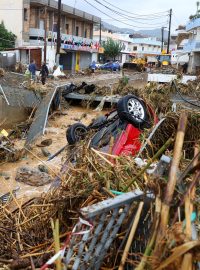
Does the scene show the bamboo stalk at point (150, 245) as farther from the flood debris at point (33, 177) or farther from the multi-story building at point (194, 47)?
the multi-story building at point (194, 47)

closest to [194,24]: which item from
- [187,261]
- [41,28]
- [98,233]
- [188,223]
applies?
[41,28]

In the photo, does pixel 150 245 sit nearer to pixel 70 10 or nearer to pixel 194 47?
pixel 194 47

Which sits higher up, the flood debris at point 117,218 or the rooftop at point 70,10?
the rooftop at point 70,10

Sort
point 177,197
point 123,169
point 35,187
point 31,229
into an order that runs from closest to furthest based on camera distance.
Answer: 1. point 177,197
2. point 123,169
3. point 31,229
4. point 35,187

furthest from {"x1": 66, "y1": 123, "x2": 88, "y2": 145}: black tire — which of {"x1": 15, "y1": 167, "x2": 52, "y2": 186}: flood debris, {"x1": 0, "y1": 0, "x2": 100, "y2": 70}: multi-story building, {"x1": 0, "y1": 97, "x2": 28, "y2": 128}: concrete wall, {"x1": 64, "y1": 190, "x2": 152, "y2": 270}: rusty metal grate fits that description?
{"x1": 0, "y1": 0, "x2": 100, "y2": 70}: multi-story building

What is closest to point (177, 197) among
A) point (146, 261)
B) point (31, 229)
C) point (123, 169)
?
point (146, 261)

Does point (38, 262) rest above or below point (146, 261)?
below

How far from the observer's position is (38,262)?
278cm

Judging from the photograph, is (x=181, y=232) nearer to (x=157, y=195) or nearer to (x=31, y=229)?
(x=157, y=195)

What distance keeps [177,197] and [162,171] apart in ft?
1.15

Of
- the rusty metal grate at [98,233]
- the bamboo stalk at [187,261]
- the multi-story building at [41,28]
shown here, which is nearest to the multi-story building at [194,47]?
the multi-story building at [41,28]

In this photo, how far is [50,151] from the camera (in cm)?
976

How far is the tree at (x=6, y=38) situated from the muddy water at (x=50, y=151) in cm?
2326

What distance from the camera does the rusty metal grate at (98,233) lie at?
217 cm
